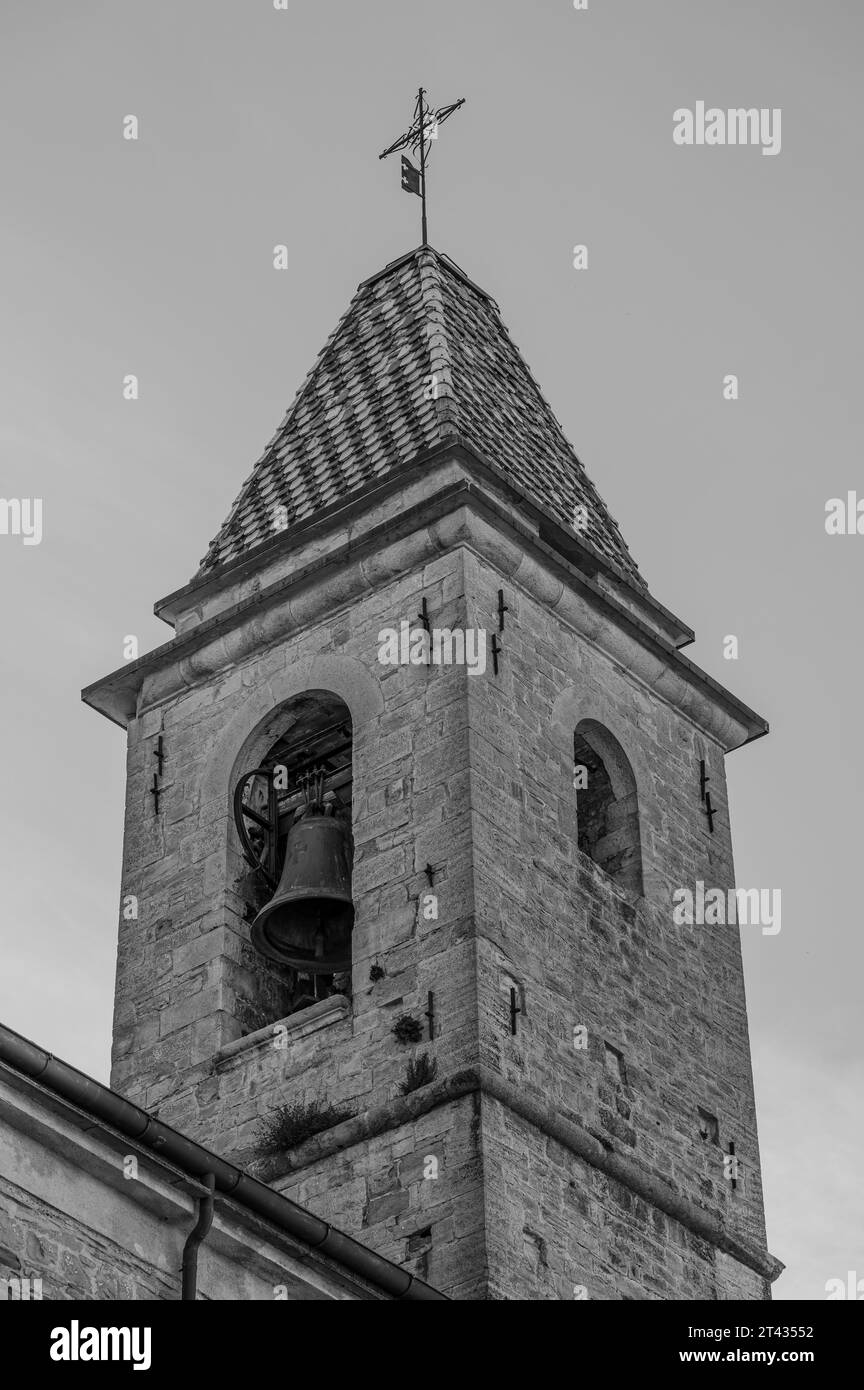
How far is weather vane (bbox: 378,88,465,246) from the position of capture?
2848 centimetres

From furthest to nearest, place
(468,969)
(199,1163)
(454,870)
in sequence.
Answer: (454,870) → (468,969) → (199,1163)

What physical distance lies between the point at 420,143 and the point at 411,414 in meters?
4.23

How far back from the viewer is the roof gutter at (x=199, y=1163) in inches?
586

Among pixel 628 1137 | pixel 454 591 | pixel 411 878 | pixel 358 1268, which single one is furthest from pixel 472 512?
pixel 358 1268

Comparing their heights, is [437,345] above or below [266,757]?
above

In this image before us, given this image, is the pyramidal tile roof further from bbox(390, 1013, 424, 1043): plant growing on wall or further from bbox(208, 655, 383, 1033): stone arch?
bbox(390, 1013, 424, 1043): plant growing on wall

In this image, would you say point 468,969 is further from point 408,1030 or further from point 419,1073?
point 419,1073

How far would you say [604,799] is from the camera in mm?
24312

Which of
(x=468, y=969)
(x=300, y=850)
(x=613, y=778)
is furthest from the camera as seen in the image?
(x=613, y=778)

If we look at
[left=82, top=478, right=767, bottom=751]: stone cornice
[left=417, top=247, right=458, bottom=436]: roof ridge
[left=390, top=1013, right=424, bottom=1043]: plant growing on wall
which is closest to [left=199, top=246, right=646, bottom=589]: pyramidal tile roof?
[left=417, top=247, right=458, bottom=436]: roof ridge

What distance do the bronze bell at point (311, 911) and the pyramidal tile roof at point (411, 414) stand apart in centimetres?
312

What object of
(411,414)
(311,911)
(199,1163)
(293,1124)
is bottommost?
(199,1163)

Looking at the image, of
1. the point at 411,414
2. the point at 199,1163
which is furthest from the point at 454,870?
the point at 199,1163

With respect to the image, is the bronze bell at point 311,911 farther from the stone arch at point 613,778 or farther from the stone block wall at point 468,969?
the stone arch at point 613,778
